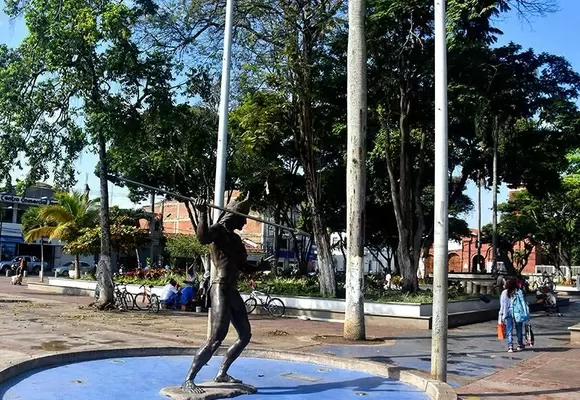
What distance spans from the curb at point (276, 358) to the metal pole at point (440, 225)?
421 mm

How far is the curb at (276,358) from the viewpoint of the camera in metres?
7.69

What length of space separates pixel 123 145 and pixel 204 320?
604 cm

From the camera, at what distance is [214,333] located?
7.31 metres

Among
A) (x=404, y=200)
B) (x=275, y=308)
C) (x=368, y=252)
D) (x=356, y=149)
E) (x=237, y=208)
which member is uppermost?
(x=356, y=149)

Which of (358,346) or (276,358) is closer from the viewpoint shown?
(276,358)

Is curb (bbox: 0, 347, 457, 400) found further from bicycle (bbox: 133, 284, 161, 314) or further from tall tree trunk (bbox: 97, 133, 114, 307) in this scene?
bicycle (bbox: 133, 284, 161, 314)

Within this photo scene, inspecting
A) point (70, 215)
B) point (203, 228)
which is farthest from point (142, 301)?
point (203, 228)

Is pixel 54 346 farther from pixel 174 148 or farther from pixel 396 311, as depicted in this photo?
pixel 174 148

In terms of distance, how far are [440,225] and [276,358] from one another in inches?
143

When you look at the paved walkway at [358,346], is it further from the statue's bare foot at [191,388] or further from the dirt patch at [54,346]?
the statue's bare foot at [191,388]

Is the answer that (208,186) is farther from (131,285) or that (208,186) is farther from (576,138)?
(576,138)

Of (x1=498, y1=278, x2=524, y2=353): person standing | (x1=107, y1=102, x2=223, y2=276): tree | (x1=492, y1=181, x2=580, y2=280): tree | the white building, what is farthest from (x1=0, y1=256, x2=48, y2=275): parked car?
(x1=498, y1=278, x2=524, y2=353): person standing

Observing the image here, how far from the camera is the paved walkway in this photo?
9.80 m

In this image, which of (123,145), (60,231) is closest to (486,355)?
(123,145)
